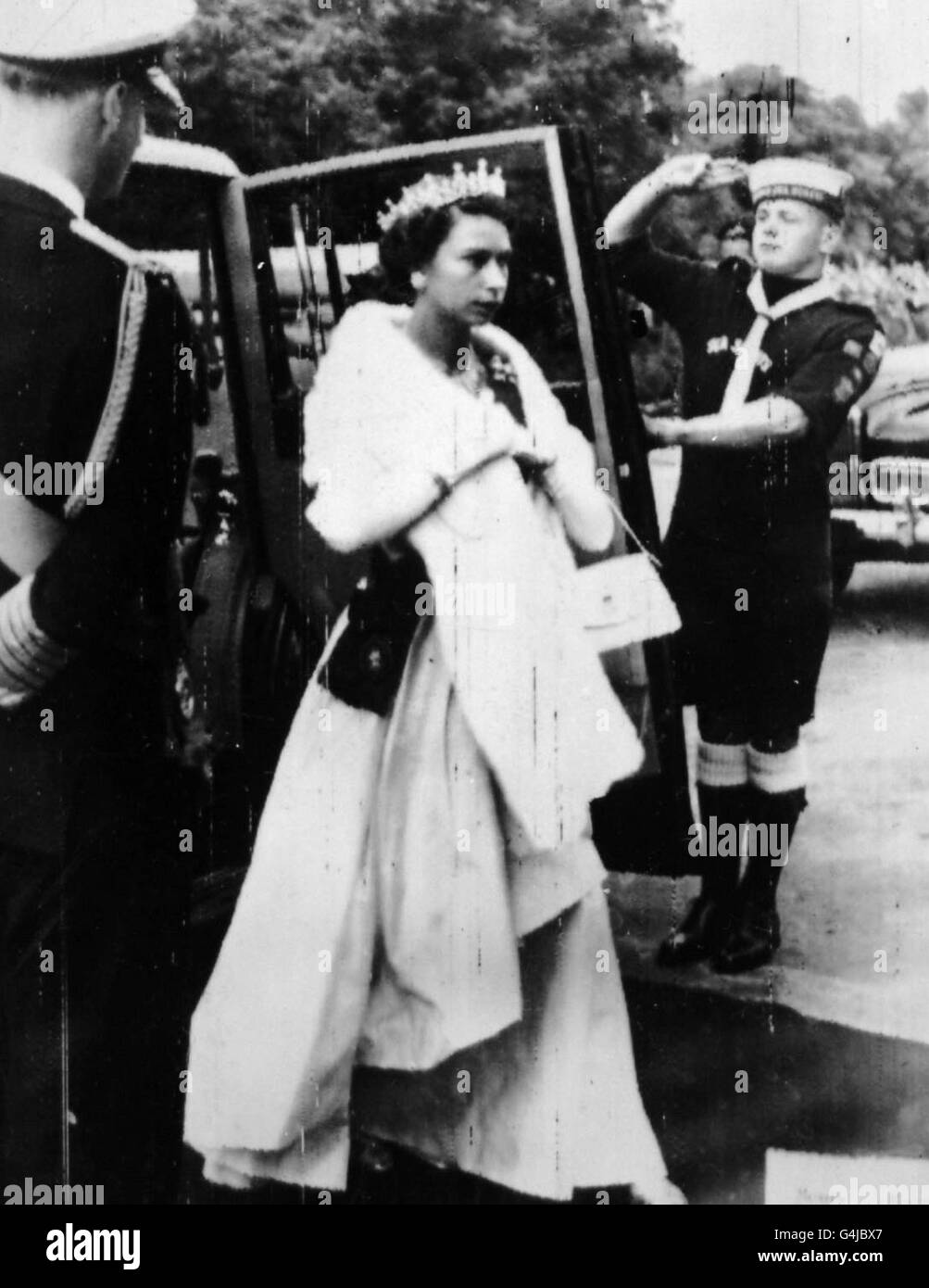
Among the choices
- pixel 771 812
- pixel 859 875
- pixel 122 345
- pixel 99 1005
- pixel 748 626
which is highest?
pixel 122 345

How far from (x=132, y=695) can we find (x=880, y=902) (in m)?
1.88

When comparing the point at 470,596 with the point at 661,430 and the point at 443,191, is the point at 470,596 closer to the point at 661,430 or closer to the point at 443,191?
the point at 661,430

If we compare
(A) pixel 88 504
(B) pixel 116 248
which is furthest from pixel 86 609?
(B) pixel 116 248

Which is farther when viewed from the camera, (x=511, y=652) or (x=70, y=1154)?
(x=70, y=1154)

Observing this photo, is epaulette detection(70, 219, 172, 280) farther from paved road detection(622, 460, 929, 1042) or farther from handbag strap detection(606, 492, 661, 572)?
paved road detection(622, 460, 929, 1042)

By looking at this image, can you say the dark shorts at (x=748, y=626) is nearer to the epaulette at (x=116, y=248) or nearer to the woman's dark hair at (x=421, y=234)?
the woman's dark hair at (x=421, y=234)

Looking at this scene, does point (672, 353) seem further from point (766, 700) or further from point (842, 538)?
point (766, 700)

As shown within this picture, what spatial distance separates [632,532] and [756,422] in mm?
395

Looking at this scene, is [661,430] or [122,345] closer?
[122,345]

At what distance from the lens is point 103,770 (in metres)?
4.04

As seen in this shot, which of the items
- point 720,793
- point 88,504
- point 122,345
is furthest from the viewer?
point 720,793

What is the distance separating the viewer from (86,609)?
156 inches

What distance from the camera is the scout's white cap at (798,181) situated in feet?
12.9
